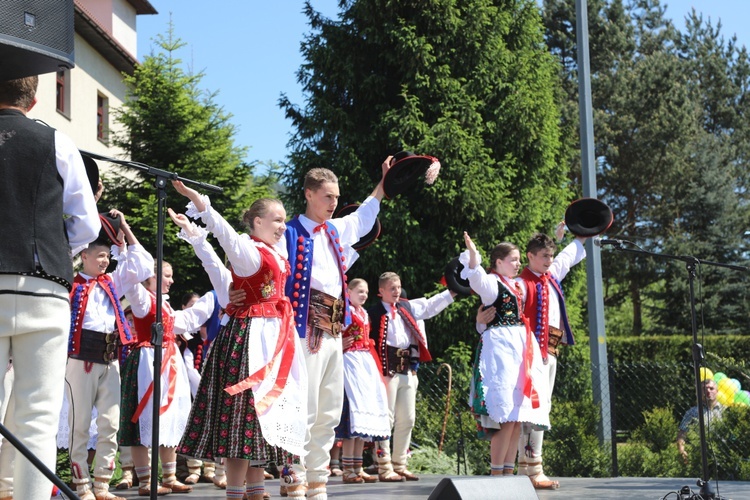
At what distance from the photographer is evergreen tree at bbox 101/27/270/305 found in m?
15.4

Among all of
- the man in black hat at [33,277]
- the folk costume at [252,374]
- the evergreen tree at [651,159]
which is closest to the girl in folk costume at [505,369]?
the folk costume at [252,374]

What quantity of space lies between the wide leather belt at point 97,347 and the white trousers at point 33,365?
311 centimetres

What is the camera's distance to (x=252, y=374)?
526 cm

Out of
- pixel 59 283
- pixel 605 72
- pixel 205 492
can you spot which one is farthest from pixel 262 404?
pixel 605 72

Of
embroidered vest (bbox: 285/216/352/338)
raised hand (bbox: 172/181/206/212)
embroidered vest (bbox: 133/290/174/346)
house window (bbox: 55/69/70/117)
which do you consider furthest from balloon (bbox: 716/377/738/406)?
house window (bbox: 55/69/70/117)

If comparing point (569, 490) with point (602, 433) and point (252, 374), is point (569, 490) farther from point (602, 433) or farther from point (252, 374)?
point (252, 374)

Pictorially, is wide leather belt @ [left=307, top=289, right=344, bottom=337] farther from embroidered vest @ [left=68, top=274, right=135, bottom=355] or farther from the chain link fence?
the chain link fence

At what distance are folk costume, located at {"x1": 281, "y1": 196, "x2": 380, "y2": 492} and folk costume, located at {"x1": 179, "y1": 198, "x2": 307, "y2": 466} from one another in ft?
0.56

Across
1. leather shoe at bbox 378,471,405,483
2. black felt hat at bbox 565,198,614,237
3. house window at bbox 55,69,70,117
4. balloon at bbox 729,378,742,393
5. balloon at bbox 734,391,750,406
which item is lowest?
leather shoe at bbox 378,471,405,483

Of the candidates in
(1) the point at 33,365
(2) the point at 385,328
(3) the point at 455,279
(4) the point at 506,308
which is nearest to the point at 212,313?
(2) the point at 385,328

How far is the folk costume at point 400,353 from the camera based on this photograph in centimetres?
901

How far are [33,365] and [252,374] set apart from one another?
73.9 inches

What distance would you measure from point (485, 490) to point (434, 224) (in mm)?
11953

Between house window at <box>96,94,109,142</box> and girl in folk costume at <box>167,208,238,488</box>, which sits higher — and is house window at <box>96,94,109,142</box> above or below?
above
